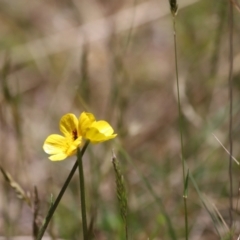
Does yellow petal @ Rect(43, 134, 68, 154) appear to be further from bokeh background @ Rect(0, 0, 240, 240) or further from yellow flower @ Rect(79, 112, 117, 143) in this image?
bokeh background @ Rect(0, 0, 240, 240)

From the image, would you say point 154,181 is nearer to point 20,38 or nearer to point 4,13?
point 20,38

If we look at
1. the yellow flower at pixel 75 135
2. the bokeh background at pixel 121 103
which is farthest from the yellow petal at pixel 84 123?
the bokeh background at pixel 121 103

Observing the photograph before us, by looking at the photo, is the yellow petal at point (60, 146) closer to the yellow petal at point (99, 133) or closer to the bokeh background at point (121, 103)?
the yellow petal at point (99, 133)

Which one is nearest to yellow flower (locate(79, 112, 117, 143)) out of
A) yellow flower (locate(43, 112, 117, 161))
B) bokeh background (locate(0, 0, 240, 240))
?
yellow flower (locate(43, 112, 117, 161))

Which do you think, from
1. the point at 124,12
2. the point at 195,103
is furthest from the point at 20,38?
the point at 195,103

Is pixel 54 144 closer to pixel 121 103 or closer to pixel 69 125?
pixel 69 125

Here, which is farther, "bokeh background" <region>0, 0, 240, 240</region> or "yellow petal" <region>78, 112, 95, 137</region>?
"bokeh background" <region>0, 0, 240, 240</region>

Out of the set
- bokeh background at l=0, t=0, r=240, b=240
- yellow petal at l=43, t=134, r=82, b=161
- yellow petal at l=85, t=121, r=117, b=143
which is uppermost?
yellow petal at l=85, t=121, r=117, b=143

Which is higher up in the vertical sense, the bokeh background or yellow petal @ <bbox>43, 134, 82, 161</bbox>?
yellow petal @ <bbox>43, 134, 82, 161</bbox>

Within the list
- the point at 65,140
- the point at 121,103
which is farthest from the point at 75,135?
the point at 121,103
